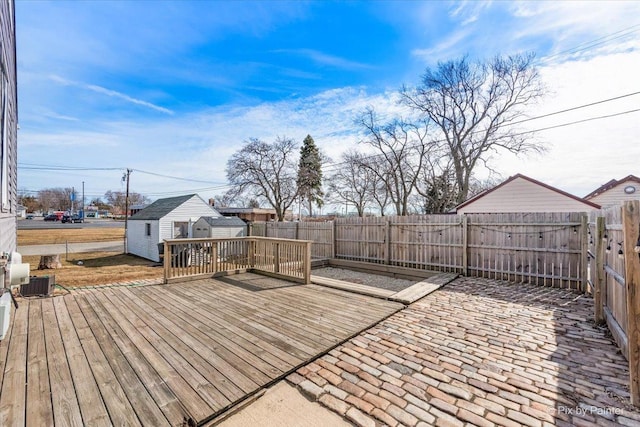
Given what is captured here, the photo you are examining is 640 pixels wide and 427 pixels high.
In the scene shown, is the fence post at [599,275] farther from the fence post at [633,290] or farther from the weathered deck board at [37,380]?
the weathered deck board at [37,380]

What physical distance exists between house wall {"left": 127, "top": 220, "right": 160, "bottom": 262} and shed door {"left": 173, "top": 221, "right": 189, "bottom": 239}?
0.90m

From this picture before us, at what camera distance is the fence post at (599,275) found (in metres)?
3.70

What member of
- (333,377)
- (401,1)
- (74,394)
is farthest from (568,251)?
(74,394)

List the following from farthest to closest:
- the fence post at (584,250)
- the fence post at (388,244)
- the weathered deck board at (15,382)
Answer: the fence post at (388,244) → the fence post at (584,250) → the weathered deck board at (15,382)

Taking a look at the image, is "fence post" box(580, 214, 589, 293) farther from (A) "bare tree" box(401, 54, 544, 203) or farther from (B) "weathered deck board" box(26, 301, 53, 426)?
(A) "bare tree" box(401, 54, 544, 203)

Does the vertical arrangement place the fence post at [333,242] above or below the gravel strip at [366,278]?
above

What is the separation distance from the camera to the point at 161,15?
6055 mm

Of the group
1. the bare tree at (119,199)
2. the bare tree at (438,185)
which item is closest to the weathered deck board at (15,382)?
the bare tree at (438,185)

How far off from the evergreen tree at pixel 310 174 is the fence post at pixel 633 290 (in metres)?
22.5

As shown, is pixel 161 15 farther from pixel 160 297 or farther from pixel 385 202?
pixel 385 202

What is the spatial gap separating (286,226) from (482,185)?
1979 centimetres

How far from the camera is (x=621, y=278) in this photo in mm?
2719

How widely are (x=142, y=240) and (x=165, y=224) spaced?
2.85 meters

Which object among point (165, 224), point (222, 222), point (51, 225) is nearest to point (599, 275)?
point (222, 222)
